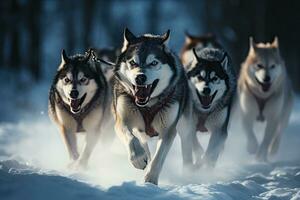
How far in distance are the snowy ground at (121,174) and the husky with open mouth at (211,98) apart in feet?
1.03

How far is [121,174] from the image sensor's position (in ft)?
19.2

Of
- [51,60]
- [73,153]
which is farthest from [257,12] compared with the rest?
[73,153]

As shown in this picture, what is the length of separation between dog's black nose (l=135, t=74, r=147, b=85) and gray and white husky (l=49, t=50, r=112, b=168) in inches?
41.9

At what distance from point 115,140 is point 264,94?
2.08 metres

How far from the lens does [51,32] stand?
132 ft

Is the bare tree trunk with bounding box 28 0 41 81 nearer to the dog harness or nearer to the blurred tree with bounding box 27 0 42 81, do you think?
the blurred tree with bounding box 27 0 42 81

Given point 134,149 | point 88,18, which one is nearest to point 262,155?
point 134,149

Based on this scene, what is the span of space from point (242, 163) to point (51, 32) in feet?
113

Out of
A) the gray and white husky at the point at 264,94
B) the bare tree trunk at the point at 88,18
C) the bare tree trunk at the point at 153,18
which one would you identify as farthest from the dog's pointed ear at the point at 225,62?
the bare tree trunk at the point at 153,18

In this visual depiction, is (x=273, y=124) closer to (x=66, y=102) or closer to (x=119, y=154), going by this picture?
(x=119, y=154)

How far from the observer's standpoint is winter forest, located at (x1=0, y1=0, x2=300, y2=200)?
14.7 feet

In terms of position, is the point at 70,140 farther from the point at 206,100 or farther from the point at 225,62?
the point at 225,62

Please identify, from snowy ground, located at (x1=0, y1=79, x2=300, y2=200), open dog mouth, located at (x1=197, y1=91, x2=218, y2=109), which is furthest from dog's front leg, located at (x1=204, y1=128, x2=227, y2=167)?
open dog mouth, located at (x1=197, y1=91, x2=218, y2=109)

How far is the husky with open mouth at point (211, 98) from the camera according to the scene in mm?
6340
